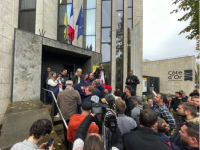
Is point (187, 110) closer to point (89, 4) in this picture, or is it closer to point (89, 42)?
point (89, 42)

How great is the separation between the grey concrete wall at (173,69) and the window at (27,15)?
15714 mm

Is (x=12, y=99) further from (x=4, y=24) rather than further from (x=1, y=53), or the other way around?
(x=4, y=24)

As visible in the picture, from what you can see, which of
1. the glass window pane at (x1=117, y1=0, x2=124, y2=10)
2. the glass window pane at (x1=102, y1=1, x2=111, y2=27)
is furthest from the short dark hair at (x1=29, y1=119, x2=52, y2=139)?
the glass window pane at (x1=117, y1=0, x2=124, y2=10)

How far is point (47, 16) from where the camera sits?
837cm

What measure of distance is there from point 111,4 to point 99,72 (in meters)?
7.94

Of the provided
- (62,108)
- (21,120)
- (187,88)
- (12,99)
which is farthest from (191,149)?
(187,88)

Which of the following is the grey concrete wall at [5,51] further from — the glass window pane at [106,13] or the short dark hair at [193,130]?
the glass window pane at [106,13]

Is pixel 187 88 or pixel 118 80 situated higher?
pixel 118 80

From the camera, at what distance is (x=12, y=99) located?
190 inches

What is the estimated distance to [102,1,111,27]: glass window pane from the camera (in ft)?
38.5

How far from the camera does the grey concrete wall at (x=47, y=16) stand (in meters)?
7.71

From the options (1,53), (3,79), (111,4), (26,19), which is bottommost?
(3,79)

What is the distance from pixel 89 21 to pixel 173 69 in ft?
40.7

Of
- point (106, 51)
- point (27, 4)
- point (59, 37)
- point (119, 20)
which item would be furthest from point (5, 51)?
point (119, 20)
